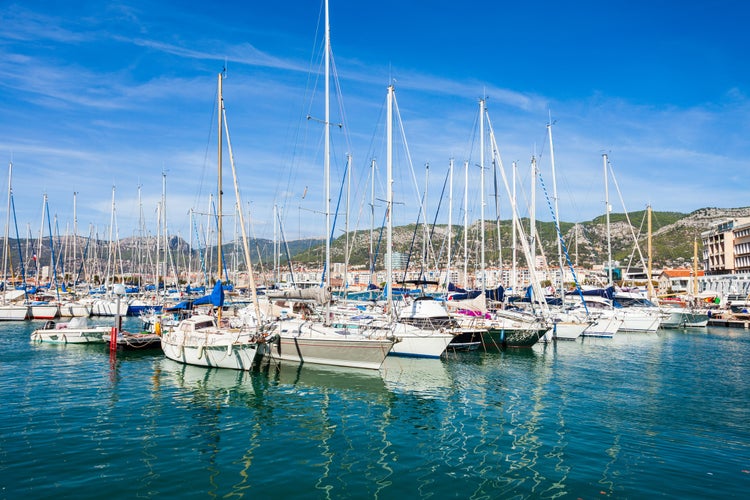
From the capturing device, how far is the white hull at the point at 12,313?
53250mm

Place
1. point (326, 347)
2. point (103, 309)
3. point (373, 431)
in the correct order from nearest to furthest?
point (373, 431), point (326, 347), point (103, 309)

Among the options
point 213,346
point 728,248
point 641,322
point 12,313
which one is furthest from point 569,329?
point 728,248

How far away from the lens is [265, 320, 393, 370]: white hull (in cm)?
2442

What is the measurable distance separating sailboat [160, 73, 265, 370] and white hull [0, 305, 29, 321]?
3645cm

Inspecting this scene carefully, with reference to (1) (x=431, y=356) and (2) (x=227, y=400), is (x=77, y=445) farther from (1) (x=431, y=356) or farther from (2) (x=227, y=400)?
(1) (x=431, y=356)

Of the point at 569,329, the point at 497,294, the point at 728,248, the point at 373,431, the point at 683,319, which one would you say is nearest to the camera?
the point at 373,431

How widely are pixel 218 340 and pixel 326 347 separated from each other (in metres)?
5.55

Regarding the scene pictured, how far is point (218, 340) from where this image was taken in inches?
985

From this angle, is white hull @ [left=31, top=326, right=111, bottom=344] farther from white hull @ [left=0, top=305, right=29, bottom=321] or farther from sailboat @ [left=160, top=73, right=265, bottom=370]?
white hull @ [left=0, top=305, right=29, bottom=321]

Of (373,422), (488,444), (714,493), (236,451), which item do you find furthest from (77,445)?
(714,493)

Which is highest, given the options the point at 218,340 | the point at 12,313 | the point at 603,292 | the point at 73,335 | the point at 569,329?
the point at 603,292

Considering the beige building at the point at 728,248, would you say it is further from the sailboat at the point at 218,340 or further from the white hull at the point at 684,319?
the sailboat at the point at 218,340

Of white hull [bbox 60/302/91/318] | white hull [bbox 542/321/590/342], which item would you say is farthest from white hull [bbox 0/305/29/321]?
white hull [bbox 542/321/590/342]

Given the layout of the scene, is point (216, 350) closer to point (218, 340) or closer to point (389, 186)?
point (218, 340)
